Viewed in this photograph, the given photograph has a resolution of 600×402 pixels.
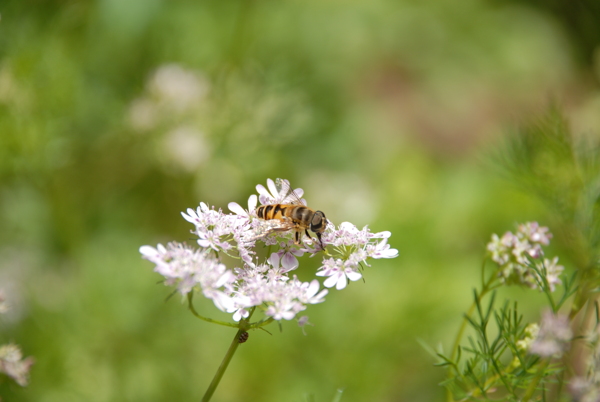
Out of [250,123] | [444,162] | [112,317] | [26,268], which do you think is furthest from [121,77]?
[444,162]

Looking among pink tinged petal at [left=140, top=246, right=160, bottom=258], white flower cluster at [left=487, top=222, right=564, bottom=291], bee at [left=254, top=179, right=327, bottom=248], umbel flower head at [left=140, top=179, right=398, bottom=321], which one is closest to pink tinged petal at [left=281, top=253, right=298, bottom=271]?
umbel flower head at [left=140, top=179, right=398, bottom=321]

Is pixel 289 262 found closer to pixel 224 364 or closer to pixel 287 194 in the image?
pixel 224 364

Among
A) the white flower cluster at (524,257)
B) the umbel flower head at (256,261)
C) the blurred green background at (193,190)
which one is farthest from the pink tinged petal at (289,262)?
the blurred green background at (193,190)

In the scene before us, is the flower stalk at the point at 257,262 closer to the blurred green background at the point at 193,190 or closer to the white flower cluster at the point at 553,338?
the white flower cluster at the point at 553,338

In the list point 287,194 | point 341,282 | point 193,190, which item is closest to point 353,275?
point 341,282

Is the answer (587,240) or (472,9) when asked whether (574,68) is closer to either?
(472,9)

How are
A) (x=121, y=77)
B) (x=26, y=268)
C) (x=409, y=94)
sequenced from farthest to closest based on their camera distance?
(x=409, y=94) < (x=121, y=77) < (x=26, y=268)
